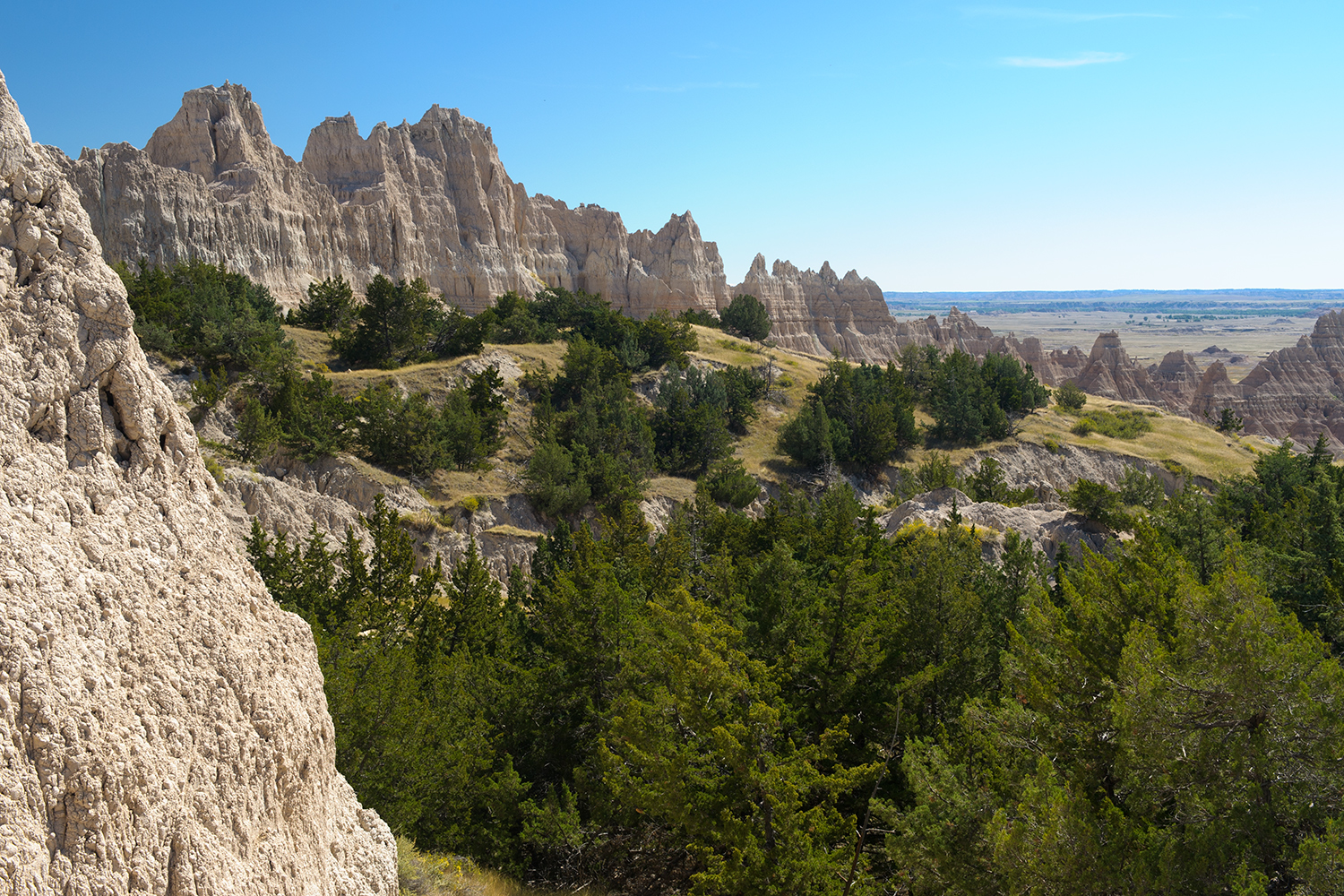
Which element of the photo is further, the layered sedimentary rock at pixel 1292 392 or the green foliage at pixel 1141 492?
the layered sedimentary rock at pixel 1292 392

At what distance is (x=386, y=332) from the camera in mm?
48781

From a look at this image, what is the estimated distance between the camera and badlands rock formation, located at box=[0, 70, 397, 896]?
5.11 m

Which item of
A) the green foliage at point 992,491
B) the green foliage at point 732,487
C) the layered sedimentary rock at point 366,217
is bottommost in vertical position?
the green foliage at point 992,491

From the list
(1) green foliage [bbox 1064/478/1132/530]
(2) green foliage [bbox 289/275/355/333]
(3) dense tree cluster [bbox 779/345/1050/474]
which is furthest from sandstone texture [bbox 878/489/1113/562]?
(2) green foliage [bbox 289/275/355/333]

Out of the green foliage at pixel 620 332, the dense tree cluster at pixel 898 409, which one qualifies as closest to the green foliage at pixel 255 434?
the green foliage at pixel 620 332

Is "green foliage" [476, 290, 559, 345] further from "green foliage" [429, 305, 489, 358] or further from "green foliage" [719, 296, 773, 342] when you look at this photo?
"green foliage" [719, 296, 773, 342]

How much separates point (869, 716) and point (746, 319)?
75.2m

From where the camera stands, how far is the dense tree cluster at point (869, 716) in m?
8.79

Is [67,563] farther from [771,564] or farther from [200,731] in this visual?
[771,564]

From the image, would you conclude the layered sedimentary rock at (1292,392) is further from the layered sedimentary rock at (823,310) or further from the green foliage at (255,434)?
the green foliage at (255,434)

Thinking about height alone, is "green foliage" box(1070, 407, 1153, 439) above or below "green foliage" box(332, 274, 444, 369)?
below

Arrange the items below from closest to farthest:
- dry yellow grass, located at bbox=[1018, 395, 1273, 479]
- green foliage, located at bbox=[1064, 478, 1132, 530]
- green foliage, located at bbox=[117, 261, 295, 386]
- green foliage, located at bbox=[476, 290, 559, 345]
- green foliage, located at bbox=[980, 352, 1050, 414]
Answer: green foliage, located at bbox=[1064, 478, 1132, 530] → green foliage, located at bbox=[117, 261, 295, 386] → green foliage, located at bbox=[476, 290, 559, 345] → dry yellow grass, located at bbox=[1018, 395, 1273, 479] → green foliage, located at bbox=[980, 352, 1050, 414]

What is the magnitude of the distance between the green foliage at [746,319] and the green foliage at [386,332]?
4551 cm

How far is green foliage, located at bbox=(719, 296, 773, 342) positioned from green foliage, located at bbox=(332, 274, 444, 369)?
45511 mm
